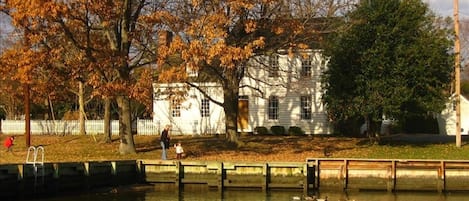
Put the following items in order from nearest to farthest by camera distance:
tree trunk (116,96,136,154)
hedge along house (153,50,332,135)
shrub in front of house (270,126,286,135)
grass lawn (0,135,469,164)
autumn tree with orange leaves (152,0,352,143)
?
autumn tree with orange leaves (152,0,352,143) → grass lawn (0,135,469,164) → tree trunk (116,96,136,154) → shrub in front of house (270,126,286,135) → hedge along house (153,50,332,135)

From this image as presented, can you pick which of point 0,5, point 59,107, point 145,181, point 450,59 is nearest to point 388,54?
point 450,59

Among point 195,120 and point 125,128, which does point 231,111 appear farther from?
point 195,120

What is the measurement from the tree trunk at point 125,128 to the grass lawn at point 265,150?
0.47 metres

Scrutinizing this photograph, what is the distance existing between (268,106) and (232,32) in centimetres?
1691

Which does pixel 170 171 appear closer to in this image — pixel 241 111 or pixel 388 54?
pixel 388 54

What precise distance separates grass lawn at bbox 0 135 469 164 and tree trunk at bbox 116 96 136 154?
1.53 ft

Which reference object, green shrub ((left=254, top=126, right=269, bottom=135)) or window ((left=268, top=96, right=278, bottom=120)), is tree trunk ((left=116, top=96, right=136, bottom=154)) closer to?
green shrub ((left=254, top=126, right=269, bottom=135))

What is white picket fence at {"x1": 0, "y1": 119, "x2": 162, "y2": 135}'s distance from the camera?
48.7 meters

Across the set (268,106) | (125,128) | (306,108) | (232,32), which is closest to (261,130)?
(268,106)

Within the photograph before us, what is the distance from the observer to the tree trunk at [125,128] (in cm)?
3306

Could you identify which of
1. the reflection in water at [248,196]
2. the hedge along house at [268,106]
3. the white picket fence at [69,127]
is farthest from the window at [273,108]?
the reflection in water at [248,196]

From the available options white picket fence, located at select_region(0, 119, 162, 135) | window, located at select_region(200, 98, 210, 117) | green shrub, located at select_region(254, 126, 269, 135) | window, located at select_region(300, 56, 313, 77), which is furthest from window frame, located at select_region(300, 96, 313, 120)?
white picket fence, located at select_region(0, 119, 162, 135)

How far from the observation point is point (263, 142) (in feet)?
125

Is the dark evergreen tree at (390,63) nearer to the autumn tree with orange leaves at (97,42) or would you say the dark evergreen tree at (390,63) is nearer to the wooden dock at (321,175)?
the wooden dock at (321,175)
